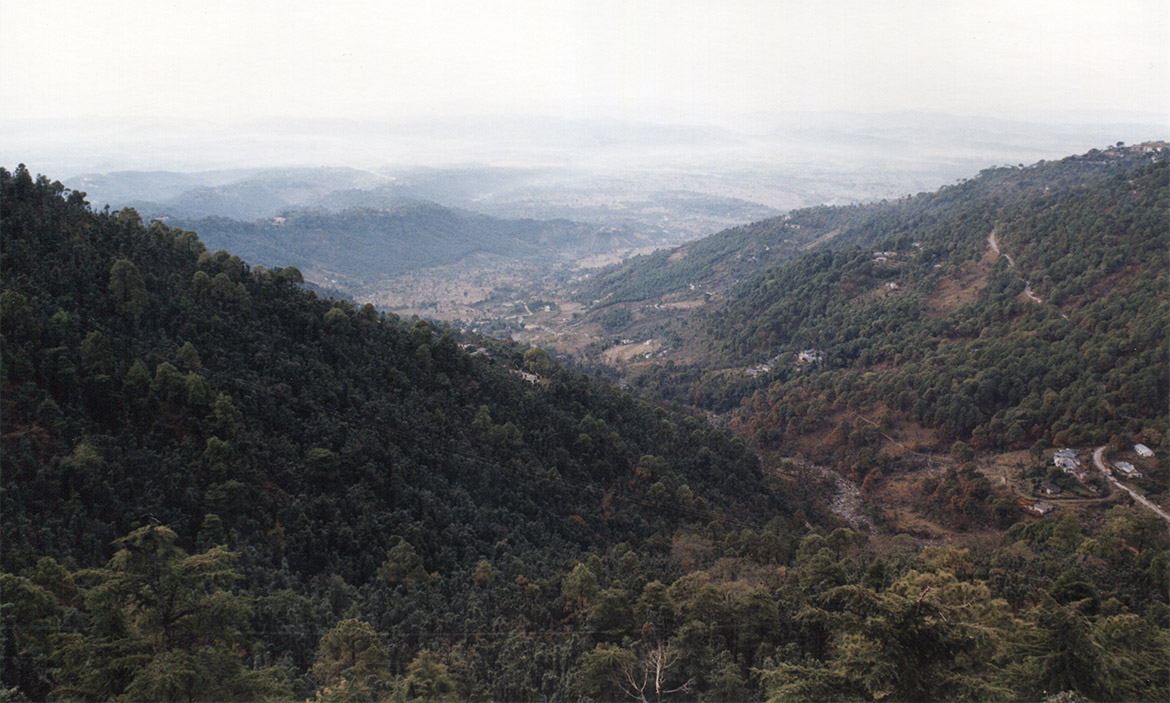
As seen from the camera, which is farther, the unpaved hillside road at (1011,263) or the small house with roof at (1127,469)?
the unpaved hillside road at (1011,263)

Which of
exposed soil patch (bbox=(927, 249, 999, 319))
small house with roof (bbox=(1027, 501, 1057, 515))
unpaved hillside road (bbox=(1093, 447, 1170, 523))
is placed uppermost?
exposed soil patch (bbox=(927, 249, 999, 319))

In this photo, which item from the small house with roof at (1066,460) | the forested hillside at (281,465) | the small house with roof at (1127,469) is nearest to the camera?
the forested hillside at (281,465)

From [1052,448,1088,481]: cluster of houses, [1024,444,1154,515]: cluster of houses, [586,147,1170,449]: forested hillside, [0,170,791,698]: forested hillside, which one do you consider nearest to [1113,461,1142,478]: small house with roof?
[1024,444,1154,515]: cluster of houses

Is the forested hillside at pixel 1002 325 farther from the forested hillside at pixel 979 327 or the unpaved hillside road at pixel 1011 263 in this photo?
the unpaved hillside road at pixel 1011 263

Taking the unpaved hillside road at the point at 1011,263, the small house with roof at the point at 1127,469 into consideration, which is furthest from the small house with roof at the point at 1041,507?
the unpaved hillside road at the point at 1011,263

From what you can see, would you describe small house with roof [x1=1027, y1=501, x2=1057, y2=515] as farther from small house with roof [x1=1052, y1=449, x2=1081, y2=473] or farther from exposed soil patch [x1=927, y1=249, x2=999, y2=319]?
exposed soil patch [x1=927, y1=249, x2=999, y2=319]

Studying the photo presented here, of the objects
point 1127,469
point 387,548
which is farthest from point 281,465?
point 1127,469

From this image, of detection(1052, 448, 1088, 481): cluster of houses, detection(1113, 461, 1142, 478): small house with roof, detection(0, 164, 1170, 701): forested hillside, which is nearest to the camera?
detection(0, 164, 1170, 701): forested hillside

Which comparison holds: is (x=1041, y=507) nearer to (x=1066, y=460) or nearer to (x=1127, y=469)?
(x=1066, y=460)

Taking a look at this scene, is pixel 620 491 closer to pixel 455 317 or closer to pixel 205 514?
pixel 205 514

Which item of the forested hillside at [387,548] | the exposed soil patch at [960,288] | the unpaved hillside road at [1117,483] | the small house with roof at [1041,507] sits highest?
the exposed soil patch at [960,288]
